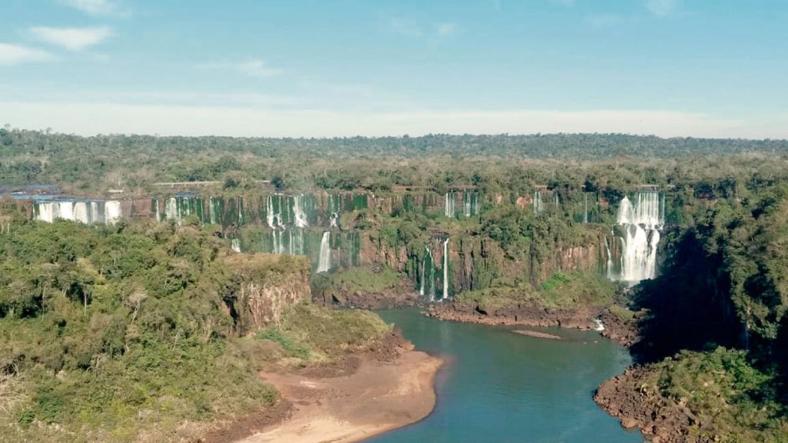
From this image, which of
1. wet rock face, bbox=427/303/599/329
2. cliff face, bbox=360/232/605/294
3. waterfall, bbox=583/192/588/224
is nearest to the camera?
wet rock face, bbox=427/303/599/329

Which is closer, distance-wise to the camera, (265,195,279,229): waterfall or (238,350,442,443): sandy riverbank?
(238,350,442,443): sandy riverbank

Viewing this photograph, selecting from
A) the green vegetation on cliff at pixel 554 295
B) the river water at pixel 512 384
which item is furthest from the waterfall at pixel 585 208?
the river water at pixel 512 384

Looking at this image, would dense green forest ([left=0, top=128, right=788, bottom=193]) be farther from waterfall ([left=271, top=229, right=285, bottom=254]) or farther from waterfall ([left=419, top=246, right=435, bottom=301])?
waterfall ([left=271, top=229, right=285, bottom=254])

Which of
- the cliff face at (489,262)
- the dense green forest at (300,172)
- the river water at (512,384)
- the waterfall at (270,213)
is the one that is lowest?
the river water at (512,384)

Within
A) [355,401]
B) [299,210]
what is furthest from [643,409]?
[299,210]

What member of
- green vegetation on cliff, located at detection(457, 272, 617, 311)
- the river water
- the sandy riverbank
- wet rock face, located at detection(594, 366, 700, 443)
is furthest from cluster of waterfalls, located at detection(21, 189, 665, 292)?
wet rock face, located at detection(594, 366, 700, 443)

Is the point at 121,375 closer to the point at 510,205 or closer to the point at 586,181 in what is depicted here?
the point at 510,205

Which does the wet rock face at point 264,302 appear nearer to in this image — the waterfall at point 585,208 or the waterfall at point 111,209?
the waterfall at point 111,209
